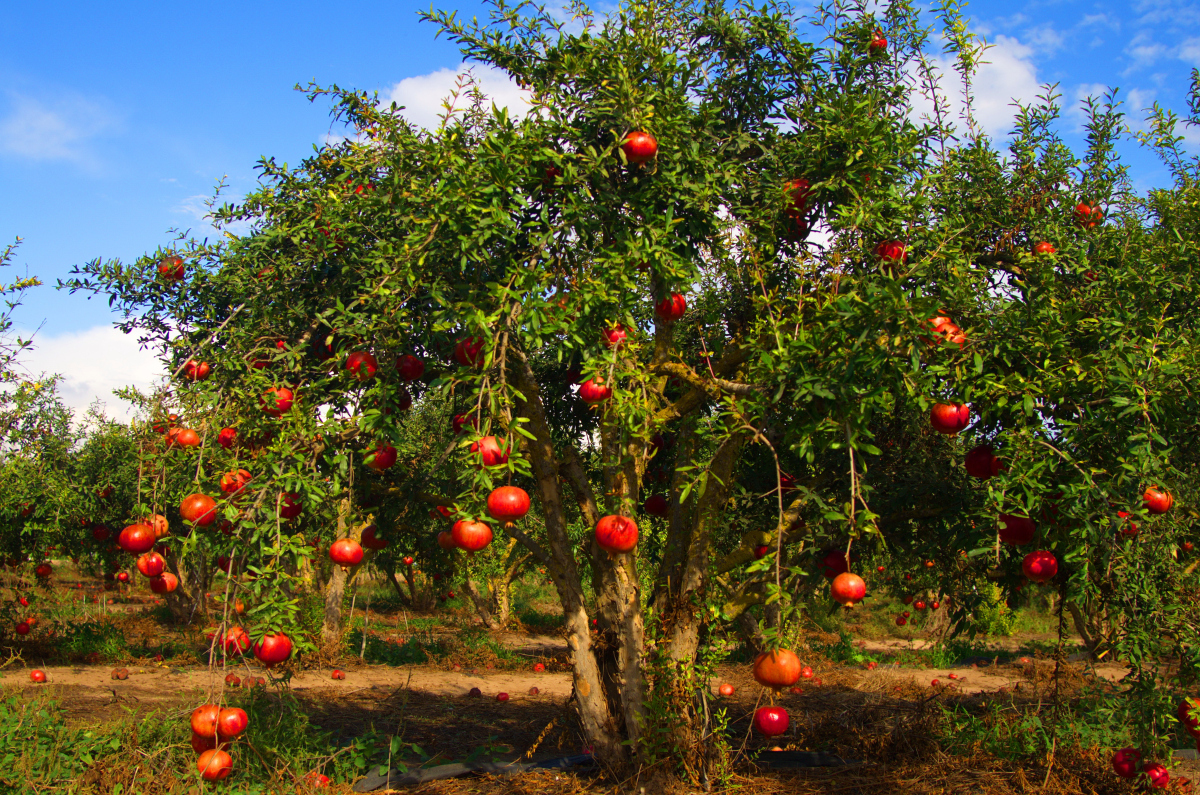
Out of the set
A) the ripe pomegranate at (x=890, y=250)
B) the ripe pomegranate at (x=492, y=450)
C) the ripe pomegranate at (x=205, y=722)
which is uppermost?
the ripe pomegranate at (x=890, y=250)

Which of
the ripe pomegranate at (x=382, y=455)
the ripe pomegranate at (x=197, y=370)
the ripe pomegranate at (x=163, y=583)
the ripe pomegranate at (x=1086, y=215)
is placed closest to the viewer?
the ripe pomegranate at (x=382, y=455)

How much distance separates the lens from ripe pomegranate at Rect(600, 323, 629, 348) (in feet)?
12.0

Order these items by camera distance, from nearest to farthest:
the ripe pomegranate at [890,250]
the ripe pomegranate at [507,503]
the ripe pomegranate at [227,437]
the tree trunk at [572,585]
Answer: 1. the ripe pomegranate at [507,503]
2. the ripe pomegranate at [890,250]
3. the ripe pomegranate at [227,437]
4. the tree trunk at [572,585]

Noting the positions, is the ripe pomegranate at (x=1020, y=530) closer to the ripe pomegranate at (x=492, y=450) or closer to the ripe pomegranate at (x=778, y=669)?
the ripe pomegranate at (x=778, y=669)

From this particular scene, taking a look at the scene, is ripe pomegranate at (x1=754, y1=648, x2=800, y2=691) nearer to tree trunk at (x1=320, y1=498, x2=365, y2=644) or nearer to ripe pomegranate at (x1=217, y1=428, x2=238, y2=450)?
ripe pomegranate at (x1=217, y1=428, x2=238, y2=450)

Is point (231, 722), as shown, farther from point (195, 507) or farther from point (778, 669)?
point (778, 669)

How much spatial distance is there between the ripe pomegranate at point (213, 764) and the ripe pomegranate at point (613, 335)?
291cm

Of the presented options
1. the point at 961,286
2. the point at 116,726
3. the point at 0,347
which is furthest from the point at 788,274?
the point at 0,347

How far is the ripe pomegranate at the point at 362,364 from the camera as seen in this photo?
12.8 ft

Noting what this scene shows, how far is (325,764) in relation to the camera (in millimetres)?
5078

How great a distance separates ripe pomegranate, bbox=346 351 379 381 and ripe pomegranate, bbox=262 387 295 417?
0.42 meters

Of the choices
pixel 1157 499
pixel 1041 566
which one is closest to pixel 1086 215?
pixel 1157 499

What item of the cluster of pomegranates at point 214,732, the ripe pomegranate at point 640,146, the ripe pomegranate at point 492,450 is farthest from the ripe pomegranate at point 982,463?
the cluster of pomegranates at point 214,732

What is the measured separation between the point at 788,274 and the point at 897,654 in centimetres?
1185
